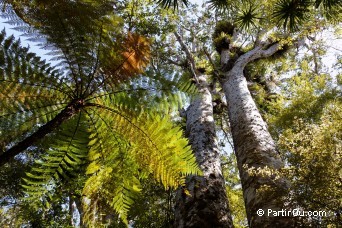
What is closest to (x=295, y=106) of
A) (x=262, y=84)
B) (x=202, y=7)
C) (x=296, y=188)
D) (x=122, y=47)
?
(x=262, y=84)

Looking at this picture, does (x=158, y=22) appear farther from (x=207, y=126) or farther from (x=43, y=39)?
(x=43, y=39)

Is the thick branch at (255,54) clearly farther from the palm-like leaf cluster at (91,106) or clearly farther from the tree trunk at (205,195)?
the palm-like leaf cluster at (91,106)

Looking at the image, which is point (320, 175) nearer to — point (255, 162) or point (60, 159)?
point (255, 162)

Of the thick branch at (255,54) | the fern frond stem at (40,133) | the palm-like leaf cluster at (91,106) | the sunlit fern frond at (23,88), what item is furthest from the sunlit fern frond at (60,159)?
A: the thick branch at (255,54)

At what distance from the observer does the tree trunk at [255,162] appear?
9.68ft

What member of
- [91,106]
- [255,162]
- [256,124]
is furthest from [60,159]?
[256,124]

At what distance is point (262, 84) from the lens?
552 inches

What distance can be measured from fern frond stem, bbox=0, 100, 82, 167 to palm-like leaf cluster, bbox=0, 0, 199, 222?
17 centimetres

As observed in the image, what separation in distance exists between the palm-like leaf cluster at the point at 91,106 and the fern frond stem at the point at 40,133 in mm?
167

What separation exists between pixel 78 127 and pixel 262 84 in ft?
42.2

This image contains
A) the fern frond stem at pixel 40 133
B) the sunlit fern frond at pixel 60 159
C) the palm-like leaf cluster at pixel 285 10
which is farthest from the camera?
the palm-like leaf cluster at pixel 285 10

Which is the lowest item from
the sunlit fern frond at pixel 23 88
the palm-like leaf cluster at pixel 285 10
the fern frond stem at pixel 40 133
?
the fern frond stem at pixel 40 133

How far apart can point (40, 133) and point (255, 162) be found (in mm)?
2986

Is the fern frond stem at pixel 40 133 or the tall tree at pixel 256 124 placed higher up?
the tall tree at pixel 256 124
